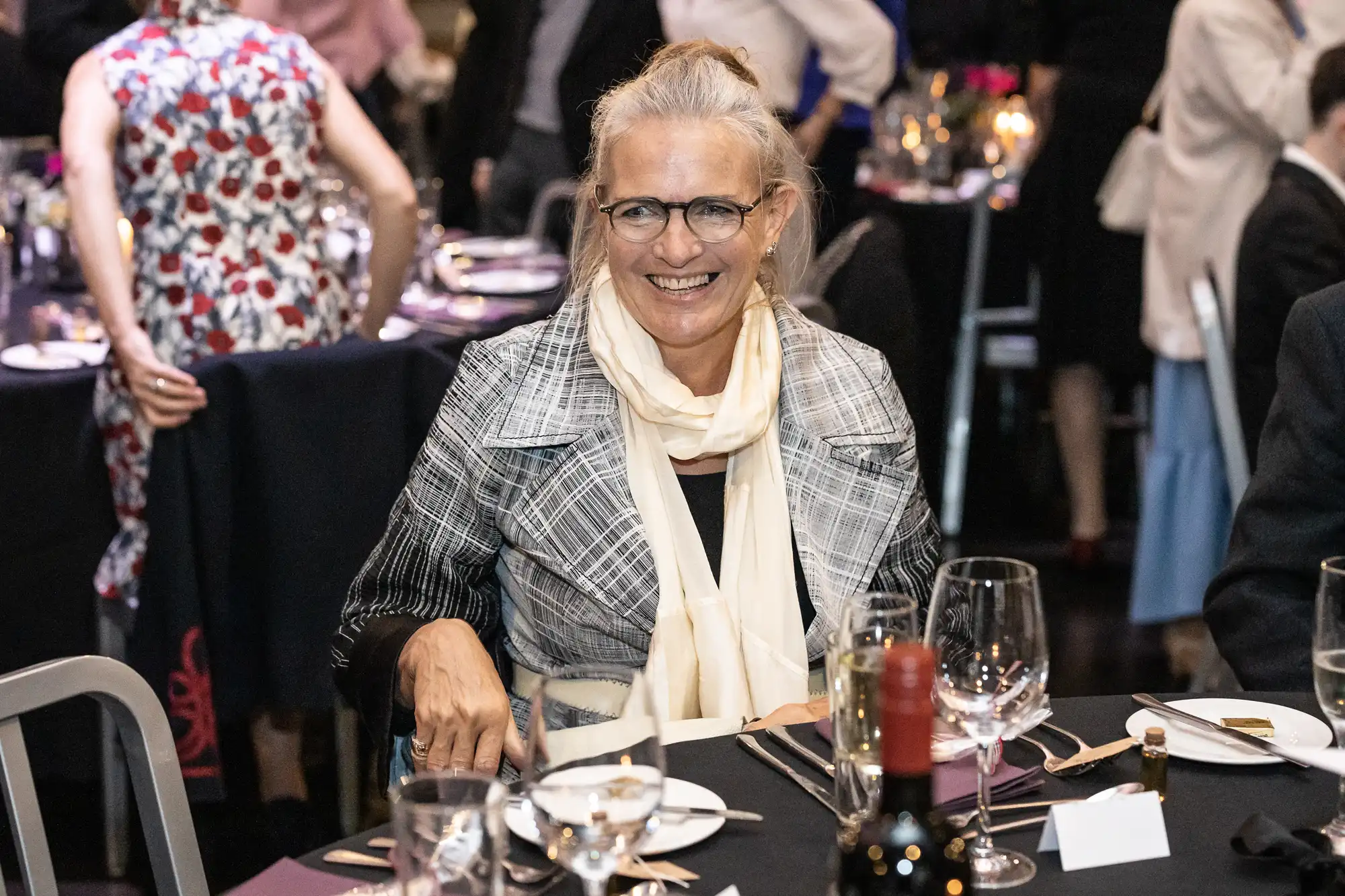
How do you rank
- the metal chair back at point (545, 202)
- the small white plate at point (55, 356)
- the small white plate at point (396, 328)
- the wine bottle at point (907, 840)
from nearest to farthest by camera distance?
the wine bottle at point (907, 840)
the small white plate at point (55, 356)
the small white plate at point (396, 328)
the metal chair back at point (545, 202)

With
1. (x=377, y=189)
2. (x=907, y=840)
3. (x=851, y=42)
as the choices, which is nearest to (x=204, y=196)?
(x=377, y=189)

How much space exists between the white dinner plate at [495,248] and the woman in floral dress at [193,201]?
1.11m

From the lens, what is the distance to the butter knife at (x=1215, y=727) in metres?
1.48

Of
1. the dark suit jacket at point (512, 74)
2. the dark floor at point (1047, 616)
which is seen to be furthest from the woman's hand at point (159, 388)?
the dark suit jacket at point (512, 74)

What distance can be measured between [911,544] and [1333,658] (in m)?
0.81

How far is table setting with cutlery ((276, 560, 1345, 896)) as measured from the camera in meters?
1.13

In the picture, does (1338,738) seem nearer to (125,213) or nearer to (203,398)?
(203,398)

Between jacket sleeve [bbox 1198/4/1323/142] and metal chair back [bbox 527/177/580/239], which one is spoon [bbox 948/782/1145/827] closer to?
jacket sleeve [bbox 1198/4/1323/142]

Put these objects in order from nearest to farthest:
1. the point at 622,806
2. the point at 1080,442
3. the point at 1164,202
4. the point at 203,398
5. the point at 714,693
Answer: the point at 622,806
the point at 714,693
the point at 203,398
the point at 1164,202
the point at 1080,442

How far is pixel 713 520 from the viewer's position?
2.10 m

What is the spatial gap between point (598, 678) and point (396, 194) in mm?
2103

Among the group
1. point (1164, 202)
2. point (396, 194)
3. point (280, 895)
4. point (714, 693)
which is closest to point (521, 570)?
point (714, 693)

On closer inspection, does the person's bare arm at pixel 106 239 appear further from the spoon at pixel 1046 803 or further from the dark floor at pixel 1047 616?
the spoon at pixel 1046 803

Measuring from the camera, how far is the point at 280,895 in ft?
4.17
